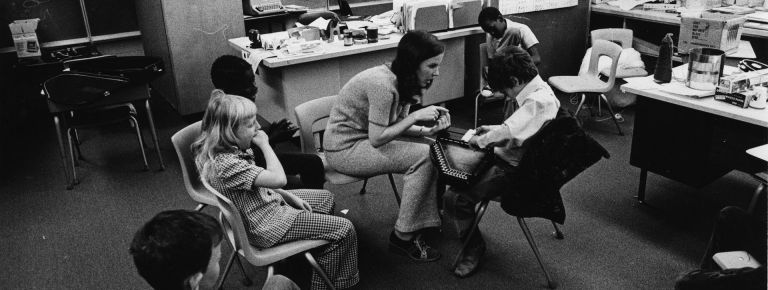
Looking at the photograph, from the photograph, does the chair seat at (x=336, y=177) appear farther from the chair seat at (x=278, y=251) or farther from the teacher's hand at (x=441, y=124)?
the chair seat at (x=278, y=251)

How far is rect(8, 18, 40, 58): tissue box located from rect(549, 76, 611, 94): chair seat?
4.09 meters

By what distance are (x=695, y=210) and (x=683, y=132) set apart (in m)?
0.51

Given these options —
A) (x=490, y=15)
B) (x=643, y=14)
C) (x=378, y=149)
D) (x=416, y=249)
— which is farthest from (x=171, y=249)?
(x=643, y=14)

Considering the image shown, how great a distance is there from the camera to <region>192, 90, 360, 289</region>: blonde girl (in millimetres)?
2023

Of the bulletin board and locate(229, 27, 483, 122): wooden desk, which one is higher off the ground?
the bulletin board

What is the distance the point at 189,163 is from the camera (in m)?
2.43

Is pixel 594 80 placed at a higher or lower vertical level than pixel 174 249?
lower

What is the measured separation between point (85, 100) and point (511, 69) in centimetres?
254

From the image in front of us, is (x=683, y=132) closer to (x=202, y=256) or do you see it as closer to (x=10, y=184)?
(x=202, y=256)

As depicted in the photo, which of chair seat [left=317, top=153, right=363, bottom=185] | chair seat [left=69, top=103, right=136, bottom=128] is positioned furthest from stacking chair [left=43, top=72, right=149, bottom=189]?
chair seat [left=317, top=153, right=363, bottom=185]

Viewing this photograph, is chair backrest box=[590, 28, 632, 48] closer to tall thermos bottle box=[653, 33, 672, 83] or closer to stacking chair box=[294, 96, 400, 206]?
tall thermos bottle box=[653, 33, 672, 83]

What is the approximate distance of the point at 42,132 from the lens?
4.84 m

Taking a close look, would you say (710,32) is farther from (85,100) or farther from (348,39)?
(85,100)

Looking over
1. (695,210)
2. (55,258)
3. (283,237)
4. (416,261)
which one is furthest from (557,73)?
(55,258)
